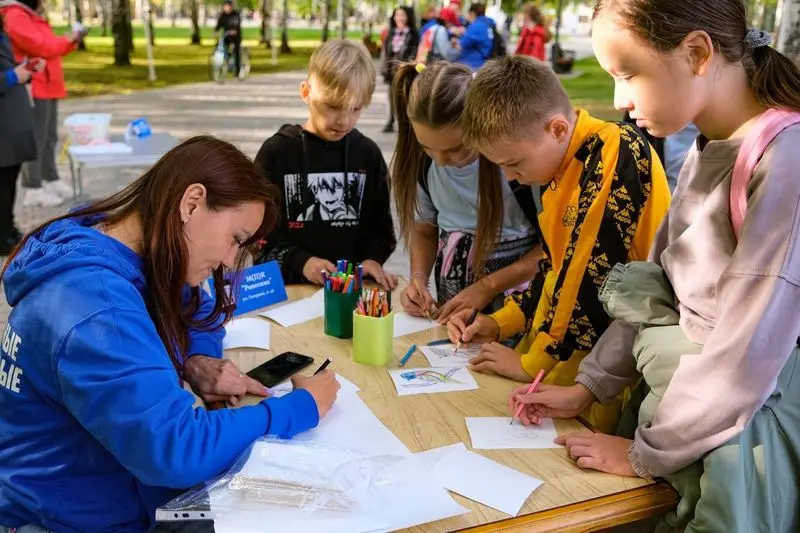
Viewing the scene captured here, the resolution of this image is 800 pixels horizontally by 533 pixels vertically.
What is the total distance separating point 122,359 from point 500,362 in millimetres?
912

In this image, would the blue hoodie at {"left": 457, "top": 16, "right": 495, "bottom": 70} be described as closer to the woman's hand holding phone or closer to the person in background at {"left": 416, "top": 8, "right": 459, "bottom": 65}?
the person in background at {"left": 416, "top": 8, "right": 459, "bottom": 65}

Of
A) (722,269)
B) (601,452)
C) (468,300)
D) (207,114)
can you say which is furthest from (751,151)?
(207,114)

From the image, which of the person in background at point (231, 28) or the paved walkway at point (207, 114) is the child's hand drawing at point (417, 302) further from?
the person in background at point (231, 28)

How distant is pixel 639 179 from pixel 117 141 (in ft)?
14.3

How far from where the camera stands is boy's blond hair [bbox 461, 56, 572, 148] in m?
1.73

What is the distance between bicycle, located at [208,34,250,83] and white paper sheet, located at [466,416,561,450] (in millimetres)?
15971

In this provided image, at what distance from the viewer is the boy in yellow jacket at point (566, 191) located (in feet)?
5.45

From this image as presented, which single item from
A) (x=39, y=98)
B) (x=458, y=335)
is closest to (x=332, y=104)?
(x=458, y=335)

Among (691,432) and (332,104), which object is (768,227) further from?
(332,104)

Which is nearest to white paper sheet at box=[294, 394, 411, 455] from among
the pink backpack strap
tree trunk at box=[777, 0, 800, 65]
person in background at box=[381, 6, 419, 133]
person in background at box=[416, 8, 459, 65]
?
the pink backpack strap

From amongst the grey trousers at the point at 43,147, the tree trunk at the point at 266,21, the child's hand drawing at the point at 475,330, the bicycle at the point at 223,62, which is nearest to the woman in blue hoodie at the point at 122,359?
the child's hand drawing at the point at 475,330

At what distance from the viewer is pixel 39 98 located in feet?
19.6

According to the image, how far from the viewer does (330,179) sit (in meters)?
2.64

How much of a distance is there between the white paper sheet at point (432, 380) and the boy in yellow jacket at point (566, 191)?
2.3 inches
